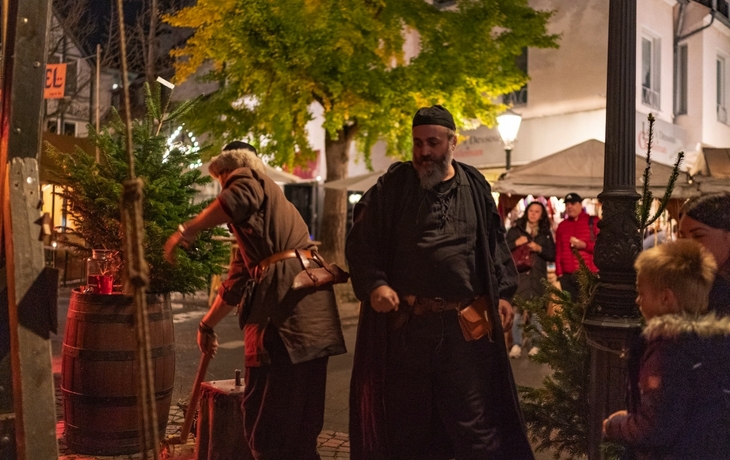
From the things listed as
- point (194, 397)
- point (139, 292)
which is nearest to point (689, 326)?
point (139, 292)

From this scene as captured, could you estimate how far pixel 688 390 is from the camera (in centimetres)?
236

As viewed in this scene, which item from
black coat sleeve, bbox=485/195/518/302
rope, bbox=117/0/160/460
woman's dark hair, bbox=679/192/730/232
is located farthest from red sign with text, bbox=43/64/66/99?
woman's dark hair, bbox=679/192/730/232

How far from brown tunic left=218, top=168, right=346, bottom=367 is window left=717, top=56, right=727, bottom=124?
19268 millimetres

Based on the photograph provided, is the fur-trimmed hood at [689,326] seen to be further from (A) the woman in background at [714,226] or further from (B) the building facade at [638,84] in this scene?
(B) the building facade at [638,84]

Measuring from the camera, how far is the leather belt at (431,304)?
3352 millimetres

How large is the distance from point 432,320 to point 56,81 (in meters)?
13.6

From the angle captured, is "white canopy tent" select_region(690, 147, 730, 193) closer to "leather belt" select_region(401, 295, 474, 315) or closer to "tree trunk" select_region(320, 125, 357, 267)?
"tree trunk" select_region(320, 125, 357, 267)

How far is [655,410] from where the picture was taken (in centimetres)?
238

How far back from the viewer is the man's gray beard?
3.47 metres

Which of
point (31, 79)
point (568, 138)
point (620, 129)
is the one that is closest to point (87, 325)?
point (31, 79)

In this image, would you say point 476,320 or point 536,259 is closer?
point 476,320

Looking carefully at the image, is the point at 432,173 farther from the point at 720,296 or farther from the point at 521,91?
the point at 521,91

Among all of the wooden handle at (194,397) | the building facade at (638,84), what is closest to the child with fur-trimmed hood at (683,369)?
the wooden handle at (194,397)

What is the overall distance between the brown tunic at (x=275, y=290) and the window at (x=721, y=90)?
19.3m
